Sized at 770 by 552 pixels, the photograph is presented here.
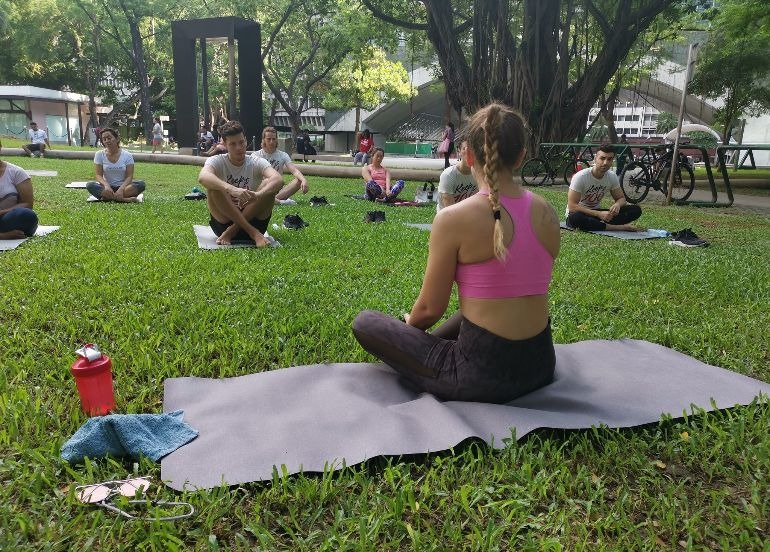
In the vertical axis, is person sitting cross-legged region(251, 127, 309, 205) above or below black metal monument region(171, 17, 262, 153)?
below

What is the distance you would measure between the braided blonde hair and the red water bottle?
168 cm

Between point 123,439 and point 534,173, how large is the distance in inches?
619

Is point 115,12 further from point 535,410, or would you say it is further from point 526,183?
point 535,410

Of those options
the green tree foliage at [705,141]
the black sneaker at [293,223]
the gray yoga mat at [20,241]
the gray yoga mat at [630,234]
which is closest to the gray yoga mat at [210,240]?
the black sneaker at [293,223]

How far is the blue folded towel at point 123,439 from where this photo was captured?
2.14 meters

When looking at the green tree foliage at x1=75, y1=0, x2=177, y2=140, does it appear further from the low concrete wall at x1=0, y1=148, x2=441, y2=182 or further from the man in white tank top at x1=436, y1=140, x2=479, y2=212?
the man in white tank top at x1=436, y1=140, x2=479, y2=212

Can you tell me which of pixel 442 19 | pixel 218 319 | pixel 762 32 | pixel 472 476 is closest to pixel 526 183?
pixel 442 19

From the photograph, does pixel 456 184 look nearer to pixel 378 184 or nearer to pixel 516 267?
pixel 516 267

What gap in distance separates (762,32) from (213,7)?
25.8m

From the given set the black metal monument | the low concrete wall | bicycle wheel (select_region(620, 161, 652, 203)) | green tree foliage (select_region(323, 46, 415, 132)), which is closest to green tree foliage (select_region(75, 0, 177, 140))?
green tree foliage (select_region(323, 46, 415, 132))

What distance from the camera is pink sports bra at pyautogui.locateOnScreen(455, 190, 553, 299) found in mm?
2389

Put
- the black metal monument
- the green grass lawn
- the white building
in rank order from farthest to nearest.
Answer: the white building, the black metal monument, the green grass lawn

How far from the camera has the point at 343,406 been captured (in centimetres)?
259

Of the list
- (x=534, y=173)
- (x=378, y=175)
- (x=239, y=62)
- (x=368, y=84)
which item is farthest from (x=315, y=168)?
(x=368, y=84)
